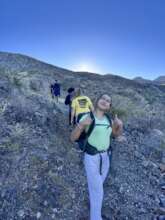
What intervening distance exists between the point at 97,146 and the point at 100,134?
0.76 feet

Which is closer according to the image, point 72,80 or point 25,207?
point 25,207

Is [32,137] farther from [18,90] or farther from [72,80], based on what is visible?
[72,80]

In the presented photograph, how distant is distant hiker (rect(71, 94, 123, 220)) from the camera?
529 centimetres

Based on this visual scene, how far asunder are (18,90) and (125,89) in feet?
40.8

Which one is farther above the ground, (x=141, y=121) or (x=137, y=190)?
(x=141, y=121)

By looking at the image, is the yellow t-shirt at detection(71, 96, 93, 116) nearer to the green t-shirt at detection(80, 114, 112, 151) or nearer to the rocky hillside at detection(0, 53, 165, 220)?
the rocky hillside at detection(0, 53, 165, 220)

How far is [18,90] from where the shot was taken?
12680 mm

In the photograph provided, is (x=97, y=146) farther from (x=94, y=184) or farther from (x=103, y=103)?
(x=103, y=103)

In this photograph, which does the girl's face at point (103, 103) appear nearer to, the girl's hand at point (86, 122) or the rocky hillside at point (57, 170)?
the girl's hand at point (86, 122)

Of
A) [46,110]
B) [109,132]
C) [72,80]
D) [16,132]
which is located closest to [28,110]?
[46,110]

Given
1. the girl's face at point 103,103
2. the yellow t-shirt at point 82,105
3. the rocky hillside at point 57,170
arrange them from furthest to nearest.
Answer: the yellow t-shirt at point 82,105
the rocky hillside at point 57,170
the girl's face at point 103,103

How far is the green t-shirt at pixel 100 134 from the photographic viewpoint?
17.4ft

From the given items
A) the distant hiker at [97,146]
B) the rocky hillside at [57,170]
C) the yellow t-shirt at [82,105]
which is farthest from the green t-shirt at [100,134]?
the yellow t-shirt at [82,105]

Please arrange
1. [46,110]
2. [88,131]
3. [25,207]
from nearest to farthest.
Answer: [88,131]
[25,207]
[46,110]
